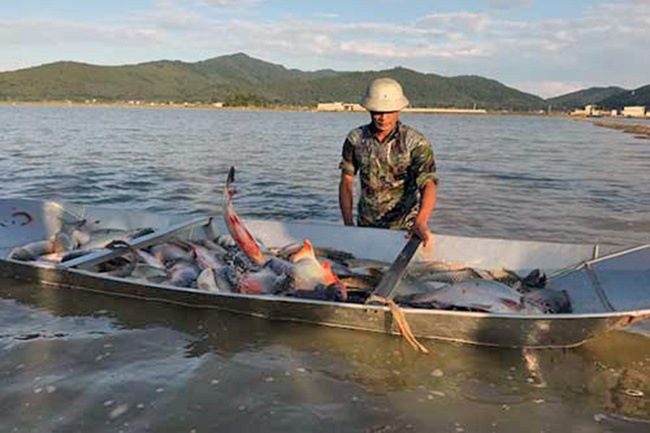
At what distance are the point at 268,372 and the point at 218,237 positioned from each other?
3732 mm

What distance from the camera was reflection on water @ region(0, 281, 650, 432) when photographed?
5.42 m

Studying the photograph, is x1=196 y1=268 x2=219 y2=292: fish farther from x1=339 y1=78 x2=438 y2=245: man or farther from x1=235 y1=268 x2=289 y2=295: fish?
x1=339 y1=78 x2=438 y2=245: man

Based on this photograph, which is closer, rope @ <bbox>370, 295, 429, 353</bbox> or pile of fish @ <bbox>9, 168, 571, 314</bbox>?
rope @ <bbox>370, 295, 429, 353</bbox>

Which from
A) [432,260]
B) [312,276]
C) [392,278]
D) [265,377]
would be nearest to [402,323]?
[392,278]

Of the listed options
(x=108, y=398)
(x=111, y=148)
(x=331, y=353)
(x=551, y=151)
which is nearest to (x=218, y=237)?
(x=331, y=353)

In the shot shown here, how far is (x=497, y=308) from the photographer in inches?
267

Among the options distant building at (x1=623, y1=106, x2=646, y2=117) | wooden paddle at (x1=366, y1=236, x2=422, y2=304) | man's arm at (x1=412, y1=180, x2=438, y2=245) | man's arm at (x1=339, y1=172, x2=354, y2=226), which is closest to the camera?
wooden paddle at (x1=366, y1=236, x2=422, y2=304)

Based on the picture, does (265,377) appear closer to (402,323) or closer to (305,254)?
(402,323)

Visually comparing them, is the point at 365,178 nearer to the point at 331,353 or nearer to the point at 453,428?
the point at 331,353

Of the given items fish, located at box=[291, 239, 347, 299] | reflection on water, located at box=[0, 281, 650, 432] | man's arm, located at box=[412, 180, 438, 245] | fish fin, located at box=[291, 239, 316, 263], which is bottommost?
reflection on water, located at box=[0, 281, 650, 432]

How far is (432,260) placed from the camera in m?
8.52

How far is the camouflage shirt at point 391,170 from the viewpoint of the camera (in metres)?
7.96

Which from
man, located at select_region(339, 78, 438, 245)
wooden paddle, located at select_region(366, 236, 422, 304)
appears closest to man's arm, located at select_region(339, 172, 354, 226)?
man, located at select_region(339, 78, 438, 245)

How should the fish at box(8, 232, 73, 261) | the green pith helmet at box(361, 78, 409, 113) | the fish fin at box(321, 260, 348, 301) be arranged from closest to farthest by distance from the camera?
the fish fin at box(321, 260, 348, 301) < the green pith helmet at box(361, 78, 409, 113) < the fish at box(8, 232, 73, 261)
